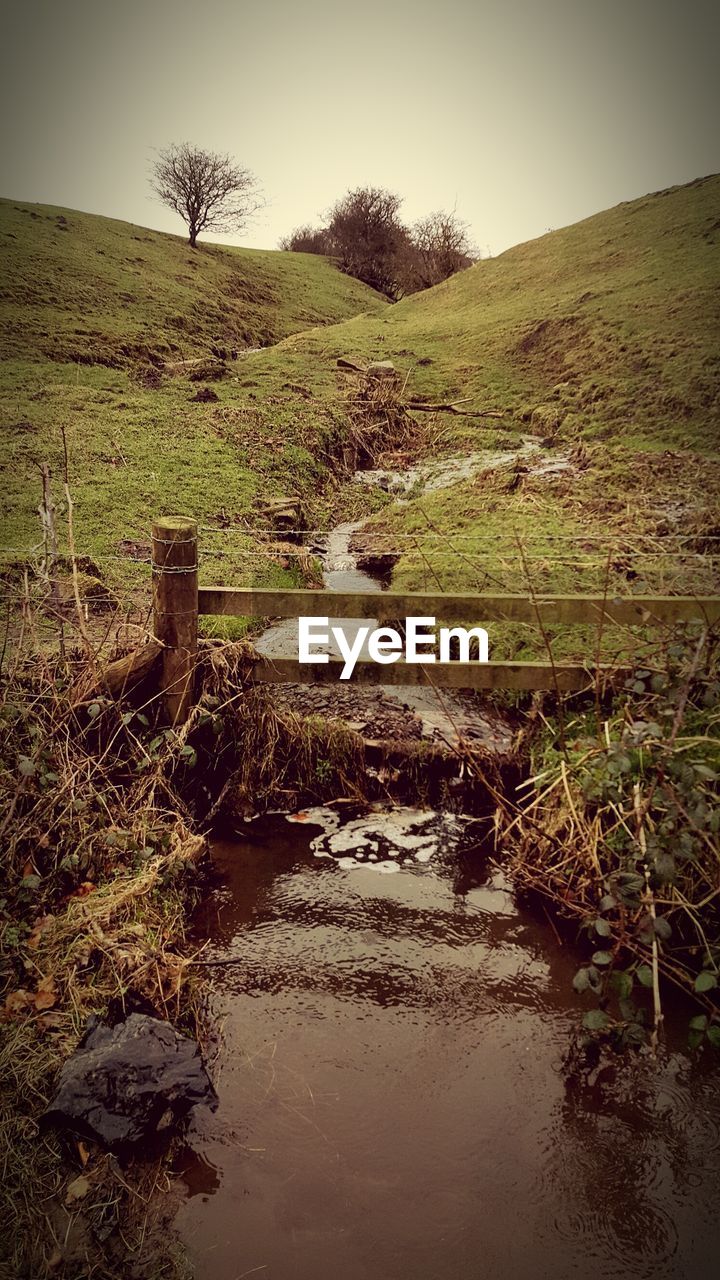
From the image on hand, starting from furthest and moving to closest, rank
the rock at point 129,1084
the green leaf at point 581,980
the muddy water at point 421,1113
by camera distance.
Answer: the green leaf at point 581,980 → the rock at point 129,1084 → the muddy water at point 421,1113

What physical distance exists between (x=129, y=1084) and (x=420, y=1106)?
137 centimetres

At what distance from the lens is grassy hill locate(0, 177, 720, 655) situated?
900cm

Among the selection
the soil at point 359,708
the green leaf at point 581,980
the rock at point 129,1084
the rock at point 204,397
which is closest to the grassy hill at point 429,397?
the rock at point 204,397

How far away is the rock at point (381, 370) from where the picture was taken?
Result: 1802cm

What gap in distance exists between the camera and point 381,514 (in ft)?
39.0

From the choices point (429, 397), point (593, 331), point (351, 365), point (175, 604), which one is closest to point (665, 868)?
point (175, 604)

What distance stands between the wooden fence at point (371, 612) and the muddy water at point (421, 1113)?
55.8 inches

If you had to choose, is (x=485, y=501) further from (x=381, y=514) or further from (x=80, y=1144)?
(x=80, y=1144)

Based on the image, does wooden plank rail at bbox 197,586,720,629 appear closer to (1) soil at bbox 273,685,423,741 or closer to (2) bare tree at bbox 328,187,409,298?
(1) soil at bbox 273,685,423,741

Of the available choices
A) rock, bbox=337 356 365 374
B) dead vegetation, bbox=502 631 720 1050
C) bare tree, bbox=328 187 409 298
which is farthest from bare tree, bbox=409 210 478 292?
dead vegetation, bbox=502 631 720 1050

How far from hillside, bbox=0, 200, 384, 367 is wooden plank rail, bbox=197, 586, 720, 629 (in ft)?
49.8

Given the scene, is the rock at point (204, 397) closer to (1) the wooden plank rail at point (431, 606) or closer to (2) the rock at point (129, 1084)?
(1) the wooden plank rail at point (431, 606)

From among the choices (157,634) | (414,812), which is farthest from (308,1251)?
(157,634)

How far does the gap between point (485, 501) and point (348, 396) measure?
258 inches
